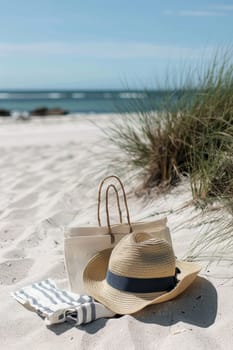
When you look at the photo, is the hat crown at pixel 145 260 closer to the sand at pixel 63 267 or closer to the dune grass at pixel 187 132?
the sand at pixel 63 267

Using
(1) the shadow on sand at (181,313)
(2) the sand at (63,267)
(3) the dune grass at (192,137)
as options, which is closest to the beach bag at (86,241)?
(2) the sand at (63,267)

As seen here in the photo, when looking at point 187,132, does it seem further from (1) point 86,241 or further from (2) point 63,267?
(1) point 86,241

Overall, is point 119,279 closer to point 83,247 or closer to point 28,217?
point 83,247

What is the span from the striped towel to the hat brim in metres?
0.04

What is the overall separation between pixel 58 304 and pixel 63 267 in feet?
1.76

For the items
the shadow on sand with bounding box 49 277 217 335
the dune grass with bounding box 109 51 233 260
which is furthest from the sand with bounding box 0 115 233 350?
the dune grass with bounding box 109 51 233 260

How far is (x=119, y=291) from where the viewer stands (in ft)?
7.64

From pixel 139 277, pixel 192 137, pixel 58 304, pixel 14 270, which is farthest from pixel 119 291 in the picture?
pixel 192 137

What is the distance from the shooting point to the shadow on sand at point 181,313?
221 cm

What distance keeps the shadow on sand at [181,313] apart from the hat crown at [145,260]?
0.45 feet

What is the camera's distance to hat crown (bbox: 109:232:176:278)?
89.0 inches

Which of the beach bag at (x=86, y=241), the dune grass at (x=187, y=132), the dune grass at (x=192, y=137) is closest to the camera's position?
the beach bag at (x=86, y=241)

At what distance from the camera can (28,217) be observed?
12.7 feet

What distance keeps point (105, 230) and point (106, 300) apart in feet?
1.24
